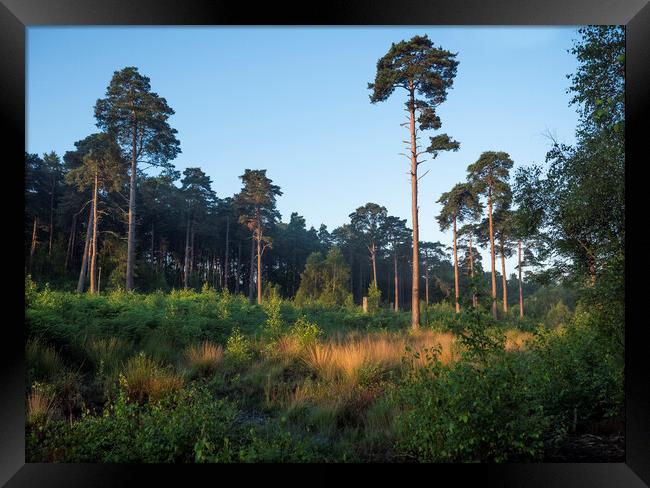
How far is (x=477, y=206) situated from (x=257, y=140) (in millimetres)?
4648

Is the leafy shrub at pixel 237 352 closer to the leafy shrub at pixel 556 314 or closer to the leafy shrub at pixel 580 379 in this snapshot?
the leafy shrub at pixel 580 379

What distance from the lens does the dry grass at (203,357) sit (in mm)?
5020

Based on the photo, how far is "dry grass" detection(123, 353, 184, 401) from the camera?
13.3 ft

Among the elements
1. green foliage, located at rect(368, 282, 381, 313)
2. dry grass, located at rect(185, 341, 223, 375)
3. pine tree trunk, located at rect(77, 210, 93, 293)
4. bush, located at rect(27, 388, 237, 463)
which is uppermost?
pine tree trunk, located at rect(77, 210, 93, 293)

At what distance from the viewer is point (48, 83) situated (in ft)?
16.1

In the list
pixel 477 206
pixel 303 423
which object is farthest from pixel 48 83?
pixel 477 206

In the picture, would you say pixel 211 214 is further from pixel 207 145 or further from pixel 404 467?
pixel 404 467

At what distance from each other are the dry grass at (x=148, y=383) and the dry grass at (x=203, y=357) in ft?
2.15

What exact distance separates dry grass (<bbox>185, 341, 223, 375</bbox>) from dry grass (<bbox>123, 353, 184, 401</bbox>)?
66 cm

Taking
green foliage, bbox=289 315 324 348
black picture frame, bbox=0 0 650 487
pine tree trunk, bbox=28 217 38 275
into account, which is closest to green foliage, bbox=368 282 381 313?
green foliage, bbox=289 315 324 348

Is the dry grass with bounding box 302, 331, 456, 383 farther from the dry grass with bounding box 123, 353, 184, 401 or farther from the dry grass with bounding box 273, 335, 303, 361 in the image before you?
the dry grass with bounding box 123, 353, 184, 401

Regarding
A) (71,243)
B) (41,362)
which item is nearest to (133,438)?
(41,362)
